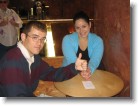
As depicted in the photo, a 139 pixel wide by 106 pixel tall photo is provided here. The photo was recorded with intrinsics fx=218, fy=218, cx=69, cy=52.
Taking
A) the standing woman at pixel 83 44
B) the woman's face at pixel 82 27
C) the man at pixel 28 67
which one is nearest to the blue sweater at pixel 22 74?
the man at pixel 28 67

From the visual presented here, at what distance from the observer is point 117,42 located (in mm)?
1723

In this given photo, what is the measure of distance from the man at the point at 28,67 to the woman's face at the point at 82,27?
0.20 metres

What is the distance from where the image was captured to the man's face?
1679 millimetres

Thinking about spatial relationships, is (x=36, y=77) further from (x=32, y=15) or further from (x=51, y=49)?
(x=32, y=15)

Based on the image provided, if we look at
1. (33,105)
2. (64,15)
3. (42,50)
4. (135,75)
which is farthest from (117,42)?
(33,105)

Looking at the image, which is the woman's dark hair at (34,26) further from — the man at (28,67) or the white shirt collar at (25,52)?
the white shirt collar at (25,52)

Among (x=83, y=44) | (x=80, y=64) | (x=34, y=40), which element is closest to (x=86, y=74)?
(x=80, y=64)

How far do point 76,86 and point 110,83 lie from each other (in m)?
0.27

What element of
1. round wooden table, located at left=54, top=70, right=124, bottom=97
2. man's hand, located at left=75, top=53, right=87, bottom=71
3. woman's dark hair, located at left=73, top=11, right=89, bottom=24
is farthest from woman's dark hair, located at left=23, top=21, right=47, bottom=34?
round wooden table, located at left=54, top=70, right=124, bottom=97

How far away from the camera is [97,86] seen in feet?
5.60

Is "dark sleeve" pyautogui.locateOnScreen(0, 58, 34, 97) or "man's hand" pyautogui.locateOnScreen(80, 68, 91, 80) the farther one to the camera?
"man's hand" pyautogui.locateOnScreen(80, 68, 91, 80)

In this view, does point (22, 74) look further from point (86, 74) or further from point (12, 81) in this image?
point (86, 74)

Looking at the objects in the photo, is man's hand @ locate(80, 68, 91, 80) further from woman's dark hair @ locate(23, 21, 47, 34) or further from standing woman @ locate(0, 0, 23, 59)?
standing woman @ locate(0, 0, 23, 59)

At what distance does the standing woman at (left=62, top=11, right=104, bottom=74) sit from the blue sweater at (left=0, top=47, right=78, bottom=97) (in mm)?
108
